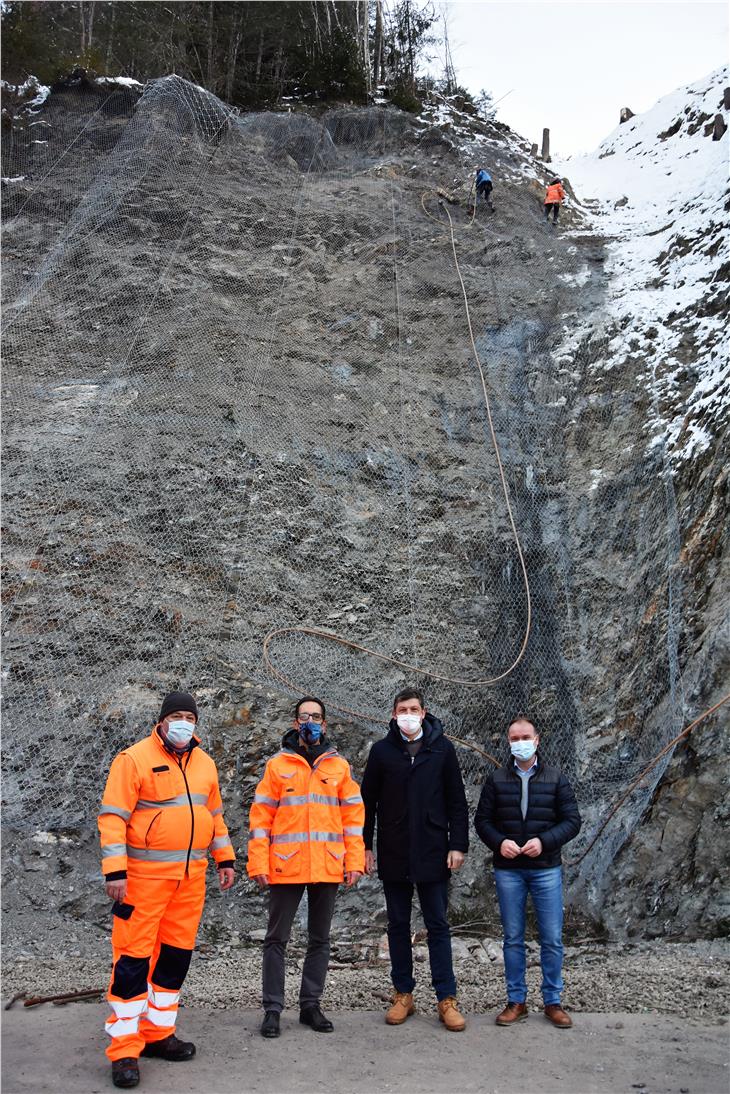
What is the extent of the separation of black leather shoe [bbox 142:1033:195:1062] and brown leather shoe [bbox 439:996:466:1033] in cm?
118

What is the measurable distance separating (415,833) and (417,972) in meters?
1.27

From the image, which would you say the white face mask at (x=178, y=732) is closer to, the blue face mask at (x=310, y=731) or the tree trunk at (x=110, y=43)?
the blue face mask at (x=310, y=731)

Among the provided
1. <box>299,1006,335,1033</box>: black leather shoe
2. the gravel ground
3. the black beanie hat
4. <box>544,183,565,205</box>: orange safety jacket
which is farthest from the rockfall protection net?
<box>299,1006,335,1033</box>: black leather shoe

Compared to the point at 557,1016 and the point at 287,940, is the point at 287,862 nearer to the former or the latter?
the point at 287,940

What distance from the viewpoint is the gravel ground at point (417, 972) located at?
410 centimetres

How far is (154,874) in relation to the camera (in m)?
3.43

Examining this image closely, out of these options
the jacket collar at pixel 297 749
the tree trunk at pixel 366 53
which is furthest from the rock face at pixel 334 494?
the tree trunk at pixel 366 53

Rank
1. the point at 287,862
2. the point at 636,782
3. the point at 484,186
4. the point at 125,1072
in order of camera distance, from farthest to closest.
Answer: the point at 484,186 → the point at 636,782 → the point at 287,862 → the point at 125,1072

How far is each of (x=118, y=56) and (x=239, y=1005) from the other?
1592cm

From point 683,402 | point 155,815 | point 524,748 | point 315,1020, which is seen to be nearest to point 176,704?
point 155,815

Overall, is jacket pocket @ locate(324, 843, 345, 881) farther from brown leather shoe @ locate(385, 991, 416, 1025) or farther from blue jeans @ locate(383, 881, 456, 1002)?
brown leather shoe @ locate(385, 991, 416, 1025)

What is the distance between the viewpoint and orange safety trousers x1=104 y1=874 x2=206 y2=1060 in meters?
3.24

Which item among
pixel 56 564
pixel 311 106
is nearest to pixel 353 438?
pixel 56 564

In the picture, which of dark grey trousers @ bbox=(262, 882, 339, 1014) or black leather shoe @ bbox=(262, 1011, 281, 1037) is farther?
dark grey trousers @ bbox=(262, 882, 339, 1014)
